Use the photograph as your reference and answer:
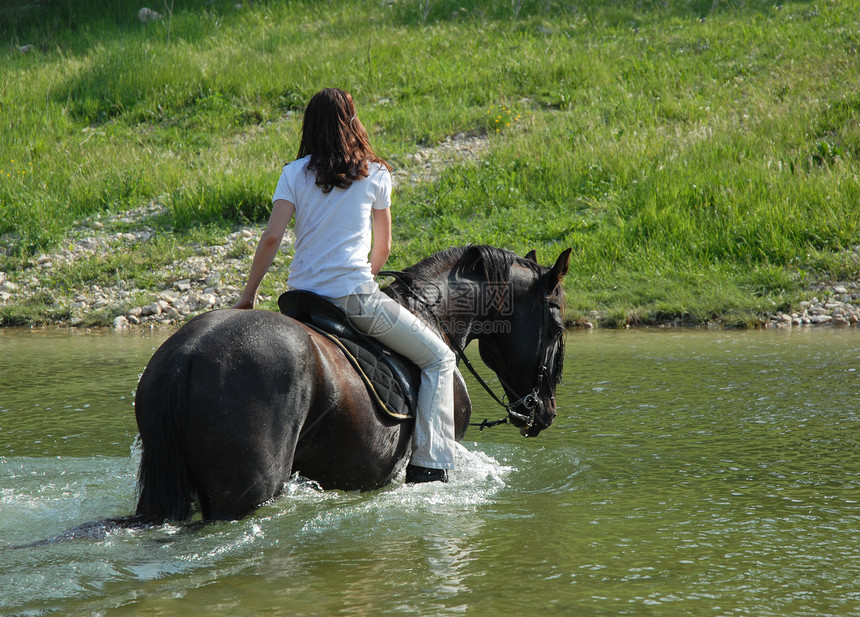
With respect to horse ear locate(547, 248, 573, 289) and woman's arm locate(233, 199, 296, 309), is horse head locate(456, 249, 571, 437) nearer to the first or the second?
horse ear locate(547, 248, 573, 289)

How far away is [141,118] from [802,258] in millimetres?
13147

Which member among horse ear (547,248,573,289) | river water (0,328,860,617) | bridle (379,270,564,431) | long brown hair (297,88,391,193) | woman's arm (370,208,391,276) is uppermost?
long brown hair (297,88,391,193)

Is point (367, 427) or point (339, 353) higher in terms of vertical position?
point (339, 353)

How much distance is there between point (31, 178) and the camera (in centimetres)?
1515

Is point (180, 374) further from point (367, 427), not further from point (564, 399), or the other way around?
point (564, 399)

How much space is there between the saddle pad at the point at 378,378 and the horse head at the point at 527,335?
35.2 inches

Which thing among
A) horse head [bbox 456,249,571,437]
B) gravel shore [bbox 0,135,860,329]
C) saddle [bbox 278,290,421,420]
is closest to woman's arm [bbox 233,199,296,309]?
saddle [bbox 278,290,421,420]

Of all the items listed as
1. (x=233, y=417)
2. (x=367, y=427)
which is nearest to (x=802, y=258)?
(x=367, y=427)

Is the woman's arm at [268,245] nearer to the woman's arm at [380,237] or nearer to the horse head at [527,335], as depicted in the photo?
Answer: the woman's arm at [380,237]

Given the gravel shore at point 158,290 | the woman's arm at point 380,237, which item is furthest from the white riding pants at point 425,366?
the gravel shore at point 158,290

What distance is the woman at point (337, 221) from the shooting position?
A: 4.09m

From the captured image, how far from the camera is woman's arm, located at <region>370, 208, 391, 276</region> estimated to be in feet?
14.6

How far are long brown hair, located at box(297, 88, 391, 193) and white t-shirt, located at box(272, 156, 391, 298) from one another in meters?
0.06

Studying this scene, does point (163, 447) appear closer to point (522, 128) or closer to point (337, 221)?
point (337, 221)
